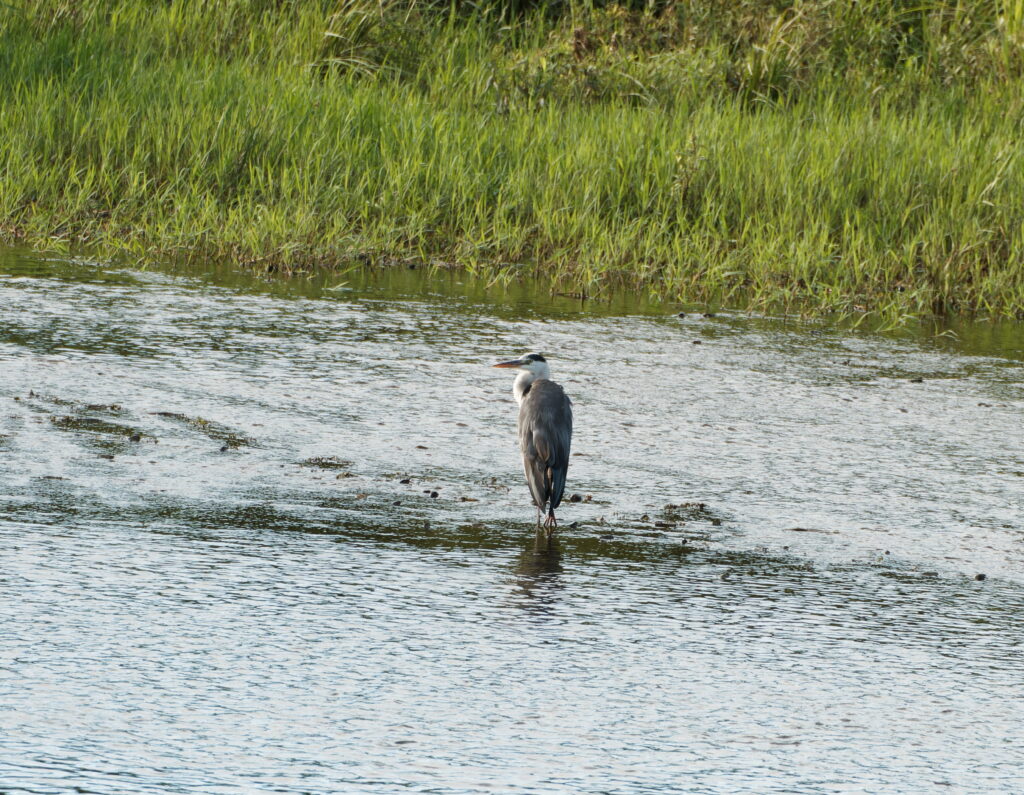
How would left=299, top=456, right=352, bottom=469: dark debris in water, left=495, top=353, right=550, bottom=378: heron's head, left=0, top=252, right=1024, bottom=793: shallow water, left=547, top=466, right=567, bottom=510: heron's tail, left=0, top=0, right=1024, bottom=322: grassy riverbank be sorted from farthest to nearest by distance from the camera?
left=0, top=0, right=1024, bottom=322: grassy riverbank, left=495, top=353, right=550, bottom=378: heron's head, left=299, top=456, right=352, bottom=469: dark debris in water, left=547, top=466, right=567, bottom=510: heron's tail, left=0, top=252, right=1024, bottom=793: shallow water

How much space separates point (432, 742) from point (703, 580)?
4.88ft

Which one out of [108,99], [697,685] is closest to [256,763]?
[697,685]

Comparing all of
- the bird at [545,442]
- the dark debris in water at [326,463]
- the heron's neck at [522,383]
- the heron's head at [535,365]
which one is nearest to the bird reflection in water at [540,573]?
the bird at [545,442]

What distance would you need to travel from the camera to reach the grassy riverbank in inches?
402

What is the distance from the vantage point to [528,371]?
259 inches

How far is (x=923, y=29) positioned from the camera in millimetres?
13898

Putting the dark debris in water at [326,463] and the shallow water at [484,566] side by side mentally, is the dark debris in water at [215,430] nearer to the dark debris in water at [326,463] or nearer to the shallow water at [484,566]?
the shallow water at [484,566]

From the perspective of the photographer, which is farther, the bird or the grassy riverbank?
the grassy riverbank

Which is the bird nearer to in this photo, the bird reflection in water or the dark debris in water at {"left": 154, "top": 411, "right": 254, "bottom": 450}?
the bird reflection in water

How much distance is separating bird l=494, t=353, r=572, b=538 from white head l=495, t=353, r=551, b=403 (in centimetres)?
16

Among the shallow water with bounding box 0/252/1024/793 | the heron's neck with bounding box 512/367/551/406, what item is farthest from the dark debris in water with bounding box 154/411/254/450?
the heron's neck with bounding box 512/367/551/406

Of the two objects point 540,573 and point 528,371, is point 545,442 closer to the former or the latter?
point 540,573

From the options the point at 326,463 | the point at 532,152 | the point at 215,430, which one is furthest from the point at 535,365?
the point at 532,152

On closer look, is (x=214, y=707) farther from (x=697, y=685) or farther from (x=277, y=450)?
(x=277, y=450)
